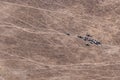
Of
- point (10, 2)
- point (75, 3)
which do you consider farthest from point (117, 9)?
point (10, 2)

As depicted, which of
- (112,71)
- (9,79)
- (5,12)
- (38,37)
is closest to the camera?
(9,79)

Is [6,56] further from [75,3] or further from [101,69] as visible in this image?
[75,3]

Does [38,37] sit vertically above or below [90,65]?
above

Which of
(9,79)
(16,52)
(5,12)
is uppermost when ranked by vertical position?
(5,12)

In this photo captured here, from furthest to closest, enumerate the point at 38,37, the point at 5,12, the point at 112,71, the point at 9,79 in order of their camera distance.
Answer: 1. the point at 5,12
2. the point at 38,37
3. the point at 112,71
4. the point at 9,79

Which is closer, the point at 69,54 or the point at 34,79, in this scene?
the point at 34,79

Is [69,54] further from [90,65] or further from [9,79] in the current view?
[9,79]

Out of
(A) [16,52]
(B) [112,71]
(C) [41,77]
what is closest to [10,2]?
(A) [16,52]
